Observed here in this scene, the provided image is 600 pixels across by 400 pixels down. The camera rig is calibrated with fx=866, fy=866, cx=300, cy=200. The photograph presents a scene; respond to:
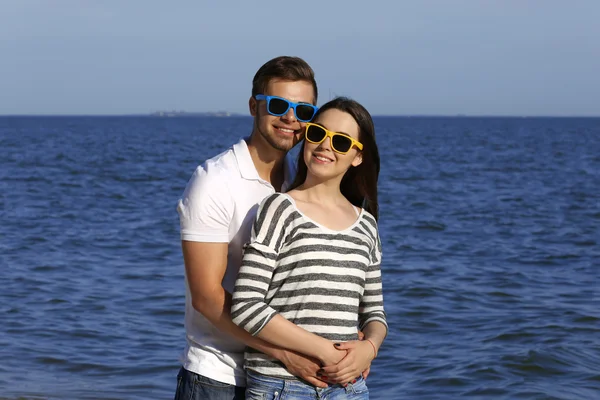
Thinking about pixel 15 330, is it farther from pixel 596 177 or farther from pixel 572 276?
pixel 596 177

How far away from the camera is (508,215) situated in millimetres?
19188

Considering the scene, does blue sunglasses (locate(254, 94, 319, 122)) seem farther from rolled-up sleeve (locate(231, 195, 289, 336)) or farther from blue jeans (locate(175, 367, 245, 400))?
blue jeans (locate(175, 367, 245, 400))

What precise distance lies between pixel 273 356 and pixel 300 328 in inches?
6.2

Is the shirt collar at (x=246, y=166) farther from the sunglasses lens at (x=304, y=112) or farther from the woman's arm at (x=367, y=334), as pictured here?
the woman's arm at (x=367, y=334)

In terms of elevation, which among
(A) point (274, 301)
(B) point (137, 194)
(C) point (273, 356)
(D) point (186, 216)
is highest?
(D) point (186, 216)

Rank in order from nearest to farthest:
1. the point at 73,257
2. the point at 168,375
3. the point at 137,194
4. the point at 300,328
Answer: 1. the point at 300,328
2. the point at 168,375
3. the point at 73,257
4. the point at 137,194

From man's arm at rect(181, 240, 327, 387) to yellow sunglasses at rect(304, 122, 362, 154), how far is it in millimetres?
508

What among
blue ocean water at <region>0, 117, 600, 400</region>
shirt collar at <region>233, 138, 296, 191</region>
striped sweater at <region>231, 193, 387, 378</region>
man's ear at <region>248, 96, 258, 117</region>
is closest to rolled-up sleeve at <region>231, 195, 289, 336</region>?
striped sweater at <region>231, 193, 387, 378</region>

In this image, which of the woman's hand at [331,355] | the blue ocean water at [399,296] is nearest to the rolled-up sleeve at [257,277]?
the woman's hand at [331,355]

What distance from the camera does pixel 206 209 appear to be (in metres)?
3.00

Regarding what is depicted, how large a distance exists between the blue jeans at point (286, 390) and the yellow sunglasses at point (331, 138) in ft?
2.75

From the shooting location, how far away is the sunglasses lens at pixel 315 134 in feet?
10.3

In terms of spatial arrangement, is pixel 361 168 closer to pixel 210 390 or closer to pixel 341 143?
pixel 341 143

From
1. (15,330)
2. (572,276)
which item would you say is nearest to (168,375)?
(15,330)
